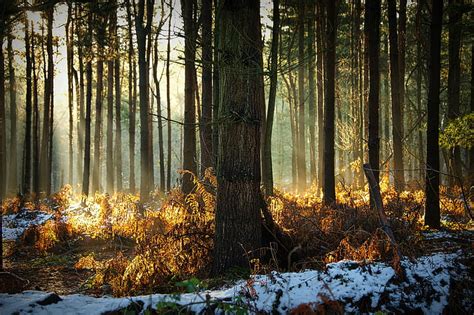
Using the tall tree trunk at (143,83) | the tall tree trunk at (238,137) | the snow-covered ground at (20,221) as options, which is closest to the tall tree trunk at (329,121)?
the tall tree trunk at (143,83)

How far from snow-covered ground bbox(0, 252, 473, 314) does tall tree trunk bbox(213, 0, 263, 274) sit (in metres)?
1.46

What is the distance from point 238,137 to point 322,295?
7.74ft

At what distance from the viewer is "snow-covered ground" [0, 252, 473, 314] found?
3.12 meters

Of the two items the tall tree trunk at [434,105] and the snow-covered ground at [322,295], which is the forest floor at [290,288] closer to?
the snow-covered ground at [322,295]

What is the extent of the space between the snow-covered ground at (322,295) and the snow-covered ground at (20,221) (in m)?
8.50

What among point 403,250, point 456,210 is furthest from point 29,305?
point 456,210

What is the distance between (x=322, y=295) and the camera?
3033 mm

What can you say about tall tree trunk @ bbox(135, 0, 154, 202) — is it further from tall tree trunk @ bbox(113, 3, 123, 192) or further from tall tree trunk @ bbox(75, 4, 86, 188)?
tall tree trunk @ bbox(113, 3, 123, 192)

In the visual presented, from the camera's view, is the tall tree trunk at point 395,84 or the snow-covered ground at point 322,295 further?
the tall tree trunk at point 395,84

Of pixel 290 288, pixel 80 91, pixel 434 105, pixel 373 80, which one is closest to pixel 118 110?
pixel 80 91

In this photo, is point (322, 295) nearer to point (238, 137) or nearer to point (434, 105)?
point (238, 137)

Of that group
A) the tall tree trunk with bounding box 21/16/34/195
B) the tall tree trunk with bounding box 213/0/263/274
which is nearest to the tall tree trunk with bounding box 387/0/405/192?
the tall tree trunk with bounding box 213/0/263/274

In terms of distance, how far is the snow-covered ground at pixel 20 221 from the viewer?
1078cm

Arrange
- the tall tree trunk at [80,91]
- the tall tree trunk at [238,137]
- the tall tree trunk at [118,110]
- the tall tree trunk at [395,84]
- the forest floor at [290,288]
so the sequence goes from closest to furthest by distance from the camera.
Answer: the forest floor at [290,288] → the tall tree trunk at [238,137] → the tall tree trunk at [395,84] → the tall tree trunk at [80,91] → the tall tree trunk at [118,110]
